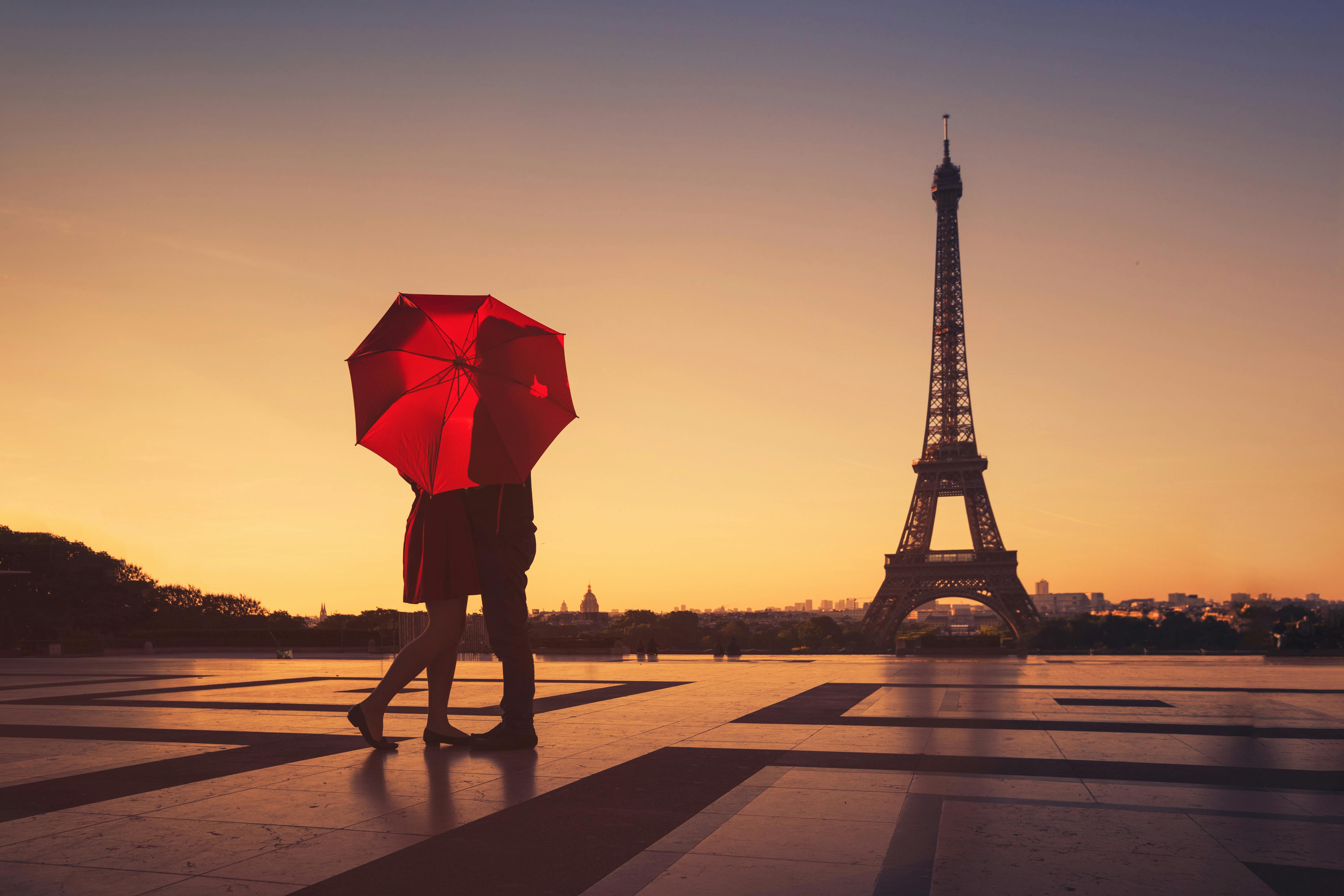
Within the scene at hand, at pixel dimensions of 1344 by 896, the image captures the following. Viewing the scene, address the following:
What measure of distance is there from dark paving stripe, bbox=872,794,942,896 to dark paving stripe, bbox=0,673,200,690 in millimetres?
13876

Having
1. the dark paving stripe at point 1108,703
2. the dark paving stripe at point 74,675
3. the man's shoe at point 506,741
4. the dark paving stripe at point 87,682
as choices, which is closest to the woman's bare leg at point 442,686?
the man's shoe at point 506,741

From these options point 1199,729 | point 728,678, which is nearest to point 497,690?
point 728,678

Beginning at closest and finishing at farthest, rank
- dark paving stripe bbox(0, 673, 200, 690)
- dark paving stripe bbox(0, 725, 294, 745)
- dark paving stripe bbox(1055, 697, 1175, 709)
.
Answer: dark paving stripe bbox(0, 725, 294, 745), dark paving stripe bbox(1055, 697, 1175, 709), dark paving stripe bbox(0, 673, 200, 690)

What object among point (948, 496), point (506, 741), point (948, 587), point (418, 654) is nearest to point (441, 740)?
point (506, 741)

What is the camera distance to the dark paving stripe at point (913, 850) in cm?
331

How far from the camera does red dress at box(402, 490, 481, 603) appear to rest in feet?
21.1

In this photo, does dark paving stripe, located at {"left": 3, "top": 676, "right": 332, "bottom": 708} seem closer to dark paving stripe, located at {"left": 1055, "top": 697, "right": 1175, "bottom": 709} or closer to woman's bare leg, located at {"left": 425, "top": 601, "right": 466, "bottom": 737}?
woman's bare leg, located at {"left": 425, "top": 601, "right": 466, "bottom": 737}

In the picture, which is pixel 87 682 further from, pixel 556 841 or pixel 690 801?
pixel 556 841

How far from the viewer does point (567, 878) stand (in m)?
3.44

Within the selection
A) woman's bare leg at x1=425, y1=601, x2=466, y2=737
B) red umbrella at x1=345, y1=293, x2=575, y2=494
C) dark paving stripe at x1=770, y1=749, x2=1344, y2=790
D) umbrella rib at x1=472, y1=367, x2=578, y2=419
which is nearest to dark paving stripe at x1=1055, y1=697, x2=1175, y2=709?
dark paving stripe at x1=770, y1=749, x2=1344, y2=790

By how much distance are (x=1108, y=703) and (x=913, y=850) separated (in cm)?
822

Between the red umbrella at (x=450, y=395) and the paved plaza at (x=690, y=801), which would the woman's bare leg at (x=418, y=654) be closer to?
the paved plaza at (x=690, y=801)

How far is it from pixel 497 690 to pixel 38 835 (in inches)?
341

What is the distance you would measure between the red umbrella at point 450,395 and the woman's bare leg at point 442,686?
1.05 meters
